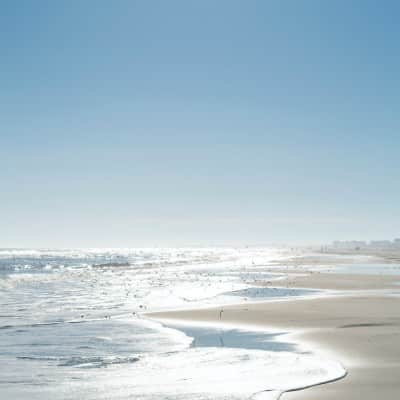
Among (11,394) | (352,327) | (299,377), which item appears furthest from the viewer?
(352,327)

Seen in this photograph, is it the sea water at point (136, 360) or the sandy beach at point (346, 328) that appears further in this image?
the sea water at point (136, 360)

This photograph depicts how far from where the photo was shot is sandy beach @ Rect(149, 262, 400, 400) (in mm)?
12945

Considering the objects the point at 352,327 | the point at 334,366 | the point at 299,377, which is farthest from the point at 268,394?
the point at 352,327

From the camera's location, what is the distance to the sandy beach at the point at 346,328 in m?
12.9

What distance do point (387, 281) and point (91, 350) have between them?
124 feet

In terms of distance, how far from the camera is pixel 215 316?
2741 cm

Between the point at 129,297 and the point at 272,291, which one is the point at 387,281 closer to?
the point at 272,291

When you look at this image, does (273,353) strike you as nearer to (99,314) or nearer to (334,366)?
(334,366)

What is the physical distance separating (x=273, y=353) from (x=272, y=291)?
2460 cm

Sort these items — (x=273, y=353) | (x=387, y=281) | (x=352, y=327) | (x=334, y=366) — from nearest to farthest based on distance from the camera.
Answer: (x=334, y=366) < (x=273, y=353) < (x=352, y=327) < (x=387, y=281)

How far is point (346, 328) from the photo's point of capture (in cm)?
2269

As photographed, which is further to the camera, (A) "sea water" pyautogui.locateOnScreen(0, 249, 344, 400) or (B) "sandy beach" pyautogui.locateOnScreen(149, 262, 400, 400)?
(A) "sea water" pyautogui.locateOnScreen(0, 249, 344, 400)

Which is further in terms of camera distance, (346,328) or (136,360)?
(346,328)

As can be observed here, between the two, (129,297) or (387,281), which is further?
(387,281)
